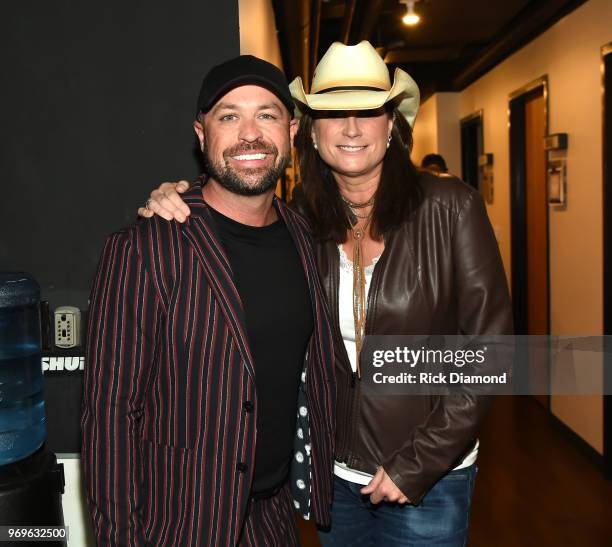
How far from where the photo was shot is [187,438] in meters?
1.57

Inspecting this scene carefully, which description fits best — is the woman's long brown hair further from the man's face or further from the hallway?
the hallway

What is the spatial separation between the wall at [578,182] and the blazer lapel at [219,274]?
3335 millimetres

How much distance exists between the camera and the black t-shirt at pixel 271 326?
1.65 meters

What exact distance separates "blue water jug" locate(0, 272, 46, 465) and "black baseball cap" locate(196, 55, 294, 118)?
0.74m

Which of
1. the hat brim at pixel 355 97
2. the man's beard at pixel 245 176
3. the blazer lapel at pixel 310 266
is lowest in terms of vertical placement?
the blazer lapel at pixel 310 266

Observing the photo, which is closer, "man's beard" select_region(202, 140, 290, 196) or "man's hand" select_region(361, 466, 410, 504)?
"man's beard" select_region(202, 140, 290, 196)

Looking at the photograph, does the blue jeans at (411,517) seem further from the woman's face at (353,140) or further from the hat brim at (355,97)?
the hat brim at (355,97)

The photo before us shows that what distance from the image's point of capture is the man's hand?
5.87ft

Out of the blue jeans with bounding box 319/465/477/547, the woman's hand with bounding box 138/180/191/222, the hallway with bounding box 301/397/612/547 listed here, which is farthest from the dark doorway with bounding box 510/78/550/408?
the woman's hand with bounding box 138/180/191/222

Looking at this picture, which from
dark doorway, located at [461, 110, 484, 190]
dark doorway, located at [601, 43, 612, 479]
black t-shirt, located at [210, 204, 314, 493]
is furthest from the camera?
dark doorway, located at [461, 110, 484, 190]

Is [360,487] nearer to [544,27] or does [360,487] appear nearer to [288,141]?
[288,141]

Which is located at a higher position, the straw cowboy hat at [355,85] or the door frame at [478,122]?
the door frame at [478,122]

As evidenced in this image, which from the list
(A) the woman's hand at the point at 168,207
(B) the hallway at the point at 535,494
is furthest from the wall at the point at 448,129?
(A) the woman's hand at the point at 168,207

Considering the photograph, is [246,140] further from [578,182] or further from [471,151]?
[471,151]
